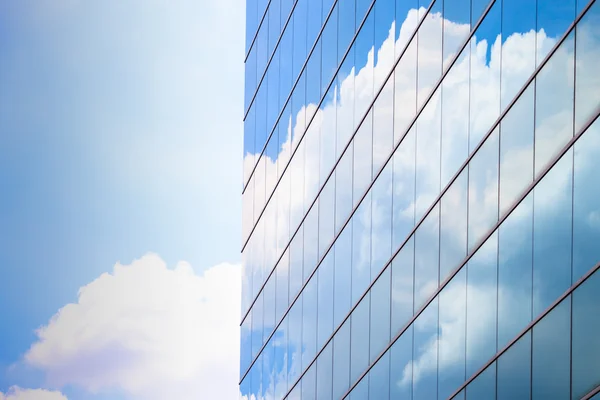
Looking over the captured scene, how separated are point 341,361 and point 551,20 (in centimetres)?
1624

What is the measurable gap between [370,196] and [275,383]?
1236 cm

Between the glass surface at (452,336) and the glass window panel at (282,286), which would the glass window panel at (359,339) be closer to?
the glass surface at (452,336)

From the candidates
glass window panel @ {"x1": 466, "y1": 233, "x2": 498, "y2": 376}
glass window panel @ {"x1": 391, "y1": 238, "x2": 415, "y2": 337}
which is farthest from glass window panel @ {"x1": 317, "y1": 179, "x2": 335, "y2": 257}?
glass window panel @ {"x1": 466, "y1": 233, "x2": 498, "y2": 376}

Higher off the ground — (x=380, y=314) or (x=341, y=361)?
(x=341, y=361)

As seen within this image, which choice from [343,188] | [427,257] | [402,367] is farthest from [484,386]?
[343,188]

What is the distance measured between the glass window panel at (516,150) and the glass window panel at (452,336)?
303 cm

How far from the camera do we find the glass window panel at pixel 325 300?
35.0 m

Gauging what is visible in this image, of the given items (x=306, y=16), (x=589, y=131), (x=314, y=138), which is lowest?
(x=589, y=131)

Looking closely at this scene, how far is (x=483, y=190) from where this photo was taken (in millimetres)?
24516

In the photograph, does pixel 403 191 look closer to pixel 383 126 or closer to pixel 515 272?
pixel 383 126

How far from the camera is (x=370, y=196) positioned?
32.0 metres

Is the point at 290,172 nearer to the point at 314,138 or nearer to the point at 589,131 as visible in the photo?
the point at 314,138

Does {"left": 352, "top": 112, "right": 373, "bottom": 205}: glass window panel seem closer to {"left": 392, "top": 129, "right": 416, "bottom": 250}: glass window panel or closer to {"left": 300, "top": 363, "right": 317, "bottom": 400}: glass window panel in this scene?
{"left": 392, "top": 129, "right": 416, "bottom": 250}: glass window panel

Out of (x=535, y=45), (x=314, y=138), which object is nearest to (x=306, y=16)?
(x=314, y=138)
